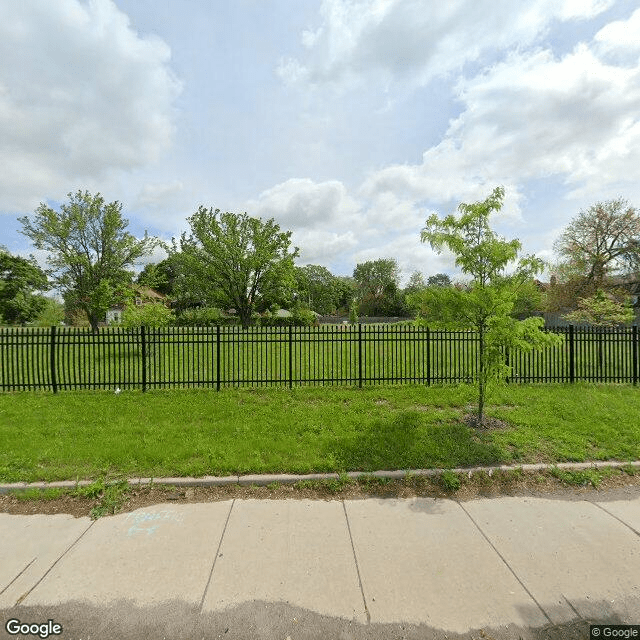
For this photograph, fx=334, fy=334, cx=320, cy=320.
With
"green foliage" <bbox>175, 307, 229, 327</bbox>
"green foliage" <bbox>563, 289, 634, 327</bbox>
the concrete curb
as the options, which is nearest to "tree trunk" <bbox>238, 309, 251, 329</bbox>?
"green foliage" <bbox>175, 307, 229, 327</bbox>

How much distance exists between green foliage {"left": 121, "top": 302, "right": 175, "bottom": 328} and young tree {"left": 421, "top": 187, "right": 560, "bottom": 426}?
1306 cm

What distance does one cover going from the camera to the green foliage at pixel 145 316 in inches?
583

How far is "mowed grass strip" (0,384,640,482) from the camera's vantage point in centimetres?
436

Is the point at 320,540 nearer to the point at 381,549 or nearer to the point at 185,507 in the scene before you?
the point at 381,549

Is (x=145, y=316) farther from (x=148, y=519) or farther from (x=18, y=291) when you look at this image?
(x=18, y=291)

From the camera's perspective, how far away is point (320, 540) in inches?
121

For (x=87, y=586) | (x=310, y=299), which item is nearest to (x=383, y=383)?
(x=87, y=586)

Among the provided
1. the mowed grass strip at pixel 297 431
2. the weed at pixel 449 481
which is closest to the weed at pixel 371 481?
the mowed grass strip at pixel 297 431

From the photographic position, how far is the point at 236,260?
28.9 m

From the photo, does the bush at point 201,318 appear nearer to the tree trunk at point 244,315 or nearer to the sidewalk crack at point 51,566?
the tree trunk at point 244,315

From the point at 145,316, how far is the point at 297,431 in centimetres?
1214

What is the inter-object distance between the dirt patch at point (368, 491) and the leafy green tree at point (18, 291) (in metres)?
52.7

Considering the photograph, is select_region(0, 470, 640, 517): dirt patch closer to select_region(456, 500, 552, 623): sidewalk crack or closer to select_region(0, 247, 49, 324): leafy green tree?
select_region(456, 500, 552, 623): sidewalk crack

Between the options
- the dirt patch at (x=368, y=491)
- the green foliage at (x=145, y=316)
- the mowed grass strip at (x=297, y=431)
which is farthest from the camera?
the green foliage at (x=145, y=316)
